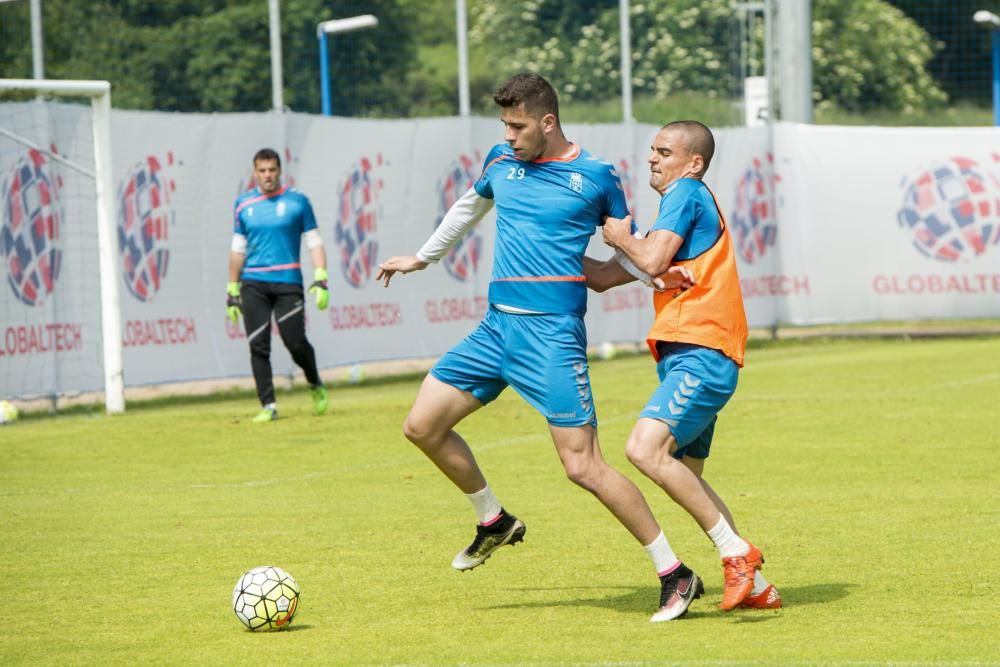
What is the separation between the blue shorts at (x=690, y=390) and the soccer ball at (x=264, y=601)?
1620 millimetres

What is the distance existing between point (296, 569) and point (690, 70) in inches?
987

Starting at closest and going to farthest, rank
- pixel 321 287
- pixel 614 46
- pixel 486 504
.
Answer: pixel 486 504, pixel 321 287, pixel 614 46

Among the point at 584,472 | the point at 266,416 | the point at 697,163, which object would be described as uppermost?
the point at 697,163

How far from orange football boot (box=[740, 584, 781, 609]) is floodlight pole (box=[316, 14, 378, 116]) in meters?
14.2

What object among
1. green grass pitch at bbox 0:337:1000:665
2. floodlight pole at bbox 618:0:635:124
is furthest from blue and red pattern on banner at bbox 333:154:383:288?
floodlight pole at bbox 618:0:635:124

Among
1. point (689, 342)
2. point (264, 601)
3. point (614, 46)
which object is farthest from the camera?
point (614, 46)

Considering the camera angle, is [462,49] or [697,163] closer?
[697,163]

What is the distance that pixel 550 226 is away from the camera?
7414 mm

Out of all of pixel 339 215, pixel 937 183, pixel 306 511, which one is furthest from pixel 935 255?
pixel 306 511

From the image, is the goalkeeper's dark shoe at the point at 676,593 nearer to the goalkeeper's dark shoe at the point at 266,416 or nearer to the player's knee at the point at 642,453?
the player's knee at the point at 642,453

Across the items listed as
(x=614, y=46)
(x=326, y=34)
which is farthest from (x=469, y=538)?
(x=614, y=46)

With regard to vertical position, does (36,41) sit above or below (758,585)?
above

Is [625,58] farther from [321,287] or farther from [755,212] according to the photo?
[321,287]

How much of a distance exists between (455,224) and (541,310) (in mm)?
801
